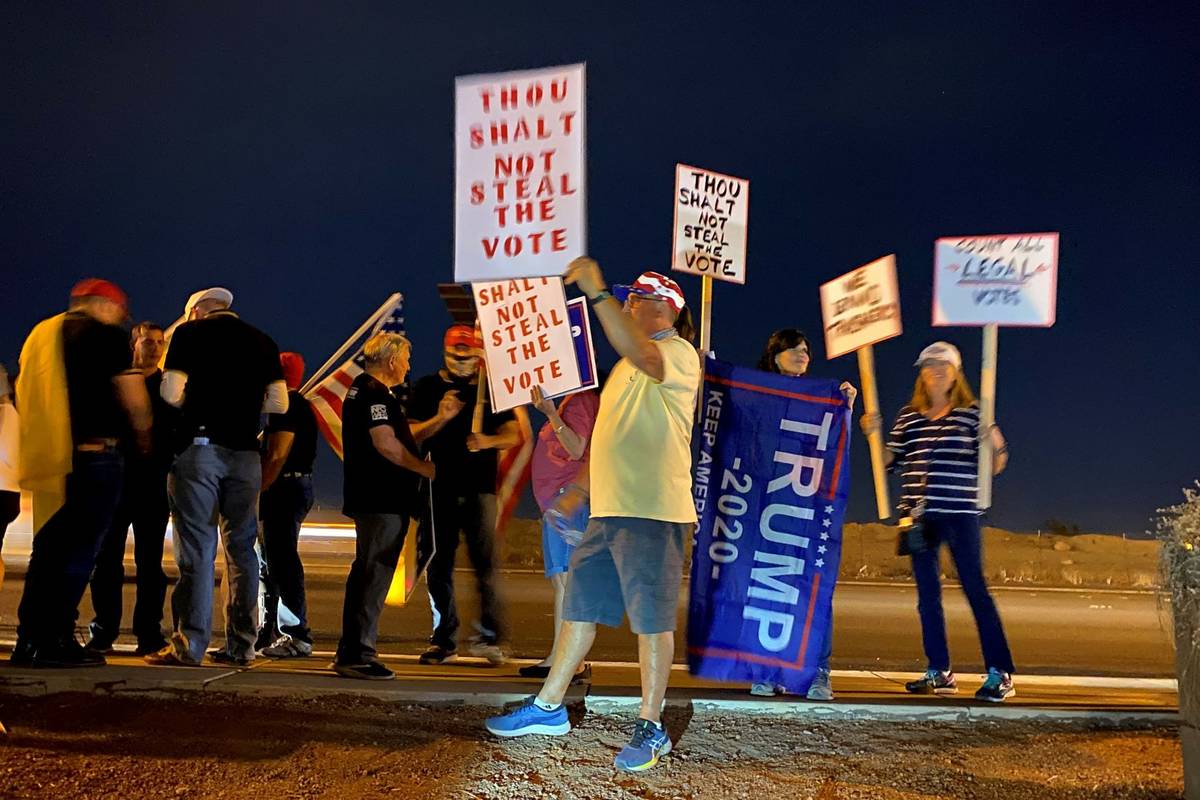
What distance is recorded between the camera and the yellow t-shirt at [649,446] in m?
4.24

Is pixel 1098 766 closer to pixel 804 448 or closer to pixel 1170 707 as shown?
pixel 1170 707

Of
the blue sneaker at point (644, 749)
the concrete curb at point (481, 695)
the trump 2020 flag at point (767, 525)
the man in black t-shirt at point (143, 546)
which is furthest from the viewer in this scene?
the man in black t-shirt at point (143, 546)

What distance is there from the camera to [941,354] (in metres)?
5.82

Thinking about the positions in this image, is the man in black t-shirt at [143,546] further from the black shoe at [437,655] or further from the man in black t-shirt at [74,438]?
the black shoe at [437,655]

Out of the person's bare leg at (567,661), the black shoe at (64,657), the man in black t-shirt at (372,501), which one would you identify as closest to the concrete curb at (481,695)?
the black shoe at (64,657)

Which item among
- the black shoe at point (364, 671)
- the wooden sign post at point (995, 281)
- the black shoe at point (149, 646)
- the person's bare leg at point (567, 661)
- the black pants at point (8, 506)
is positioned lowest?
the black shoe at point (149, 646)

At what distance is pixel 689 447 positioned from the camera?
14.6 feet

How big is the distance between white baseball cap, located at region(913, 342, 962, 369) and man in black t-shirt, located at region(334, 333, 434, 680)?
286 cm

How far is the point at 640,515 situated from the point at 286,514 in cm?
319

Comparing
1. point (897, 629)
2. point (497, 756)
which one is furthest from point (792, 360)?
point (897, 629)

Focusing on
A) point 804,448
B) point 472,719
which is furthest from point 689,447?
point 472,719

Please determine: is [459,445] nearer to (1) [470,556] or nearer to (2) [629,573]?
(1) [470,556]

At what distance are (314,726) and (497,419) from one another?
2.51 meters

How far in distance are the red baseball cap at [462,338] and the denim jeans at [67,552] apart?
2.17 metres
